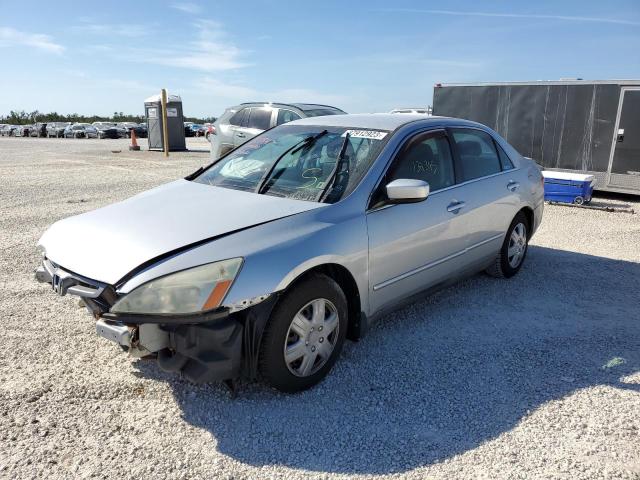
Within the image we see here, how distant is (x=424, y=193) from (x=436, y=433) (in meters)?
1.48

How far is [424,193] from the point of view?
3299mm

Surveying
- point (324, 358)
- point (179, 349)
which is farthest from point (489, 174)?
point (179, 349)

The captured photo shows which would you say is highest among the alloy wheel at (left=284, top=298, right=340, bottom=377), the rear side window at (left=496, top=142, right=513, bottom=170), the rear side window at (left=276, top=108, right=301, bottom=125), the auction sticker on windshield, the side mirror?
the rear side window at (left=276, top=108, right=301, bottom=125)

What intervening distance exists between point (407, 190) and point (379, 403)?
1353 mm

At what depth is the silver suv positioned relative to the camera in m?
11.0

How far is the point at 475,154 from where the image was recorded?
15.0 feet

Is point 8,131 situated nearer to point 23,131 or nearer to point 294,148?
point 23,131

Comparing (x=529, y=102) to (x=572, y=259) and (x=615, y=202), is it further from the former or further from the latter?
(x=572, y=259)

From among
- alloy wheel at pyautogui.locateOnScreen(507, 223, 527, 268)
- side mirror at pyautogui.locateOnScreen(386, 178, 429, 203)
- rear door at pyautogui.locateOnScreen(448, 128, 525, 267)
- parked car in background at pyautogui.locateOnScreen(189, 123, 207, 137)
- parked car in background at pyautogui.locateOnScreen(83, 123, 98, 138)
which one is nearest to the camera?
side mirror at pyautogui.locateOnScreen(386, 178, 429, 203)

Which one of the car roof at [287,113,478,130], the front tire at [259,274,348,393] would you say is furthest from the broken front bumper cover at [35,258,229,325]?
the car roof at [287,113,478,130]

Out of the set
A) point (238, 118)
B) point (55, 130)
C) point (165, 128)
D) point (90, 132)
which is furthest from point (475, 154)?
point (55, 130)

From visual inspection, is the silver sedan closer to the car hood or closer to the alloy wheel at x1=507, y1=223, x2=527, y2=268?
the car hood

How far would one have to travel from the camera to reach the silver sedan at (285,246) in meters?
2.57

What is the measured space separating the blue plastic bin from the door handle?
20.4ft
